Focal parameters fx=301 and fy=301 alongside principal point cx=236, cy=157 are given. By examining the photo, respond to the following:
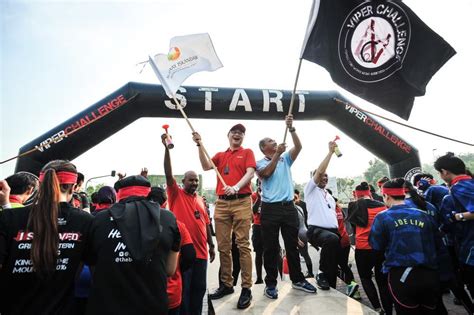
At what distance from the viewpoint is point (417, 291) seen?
8.89ft

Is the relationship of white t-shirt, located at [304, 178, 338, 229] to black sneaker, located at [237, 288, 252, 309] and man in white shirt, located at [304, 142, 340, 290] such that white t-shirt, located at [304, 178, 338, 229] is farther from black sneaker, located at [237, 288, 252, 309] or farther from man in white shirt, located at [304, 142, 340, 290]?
black sneaker, located at [237, 288, 252, 309]

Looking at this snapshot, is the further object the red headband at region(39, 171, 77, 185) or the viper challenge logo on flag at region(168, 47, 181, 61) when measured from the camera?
the viper challenge logo on flag at region(168, 47, 181, 61)

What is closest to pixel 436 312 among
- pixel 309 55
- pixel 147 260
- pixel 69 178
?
pixel 147 260

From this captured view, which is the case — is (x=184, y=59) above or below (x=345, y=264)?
above

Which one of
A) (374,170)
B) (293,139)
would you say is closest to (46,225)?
(293,139)

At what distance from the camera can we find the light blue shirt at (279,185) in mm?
3771

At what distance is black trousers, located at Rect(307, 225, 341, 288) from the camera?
4.22m

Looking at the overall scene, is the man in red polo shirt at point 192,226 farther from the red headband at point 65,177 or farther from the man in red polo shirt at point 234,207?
the red headband at point 65,177

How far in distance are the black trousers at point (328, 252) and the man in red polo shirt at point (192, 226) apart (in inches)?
68.5

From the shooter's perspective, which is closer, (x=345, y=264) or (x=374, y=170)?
(x=345, y=264)

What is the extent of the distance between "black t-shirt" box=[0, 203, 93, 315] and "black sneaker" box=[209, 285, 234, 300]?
6.72 feet

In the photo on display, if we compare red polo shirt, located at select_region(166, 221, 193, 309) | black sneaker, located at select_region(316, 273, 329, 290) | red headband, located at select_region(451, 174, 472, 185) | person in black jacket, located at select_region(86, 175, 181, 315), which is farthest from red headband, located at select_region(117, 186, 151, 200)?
red headband, located at select_region(451, 174, 472, 185)

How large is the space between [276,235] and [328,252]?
112cm

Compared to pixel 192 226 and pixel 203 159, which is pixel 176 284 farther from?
pixel 203 159
